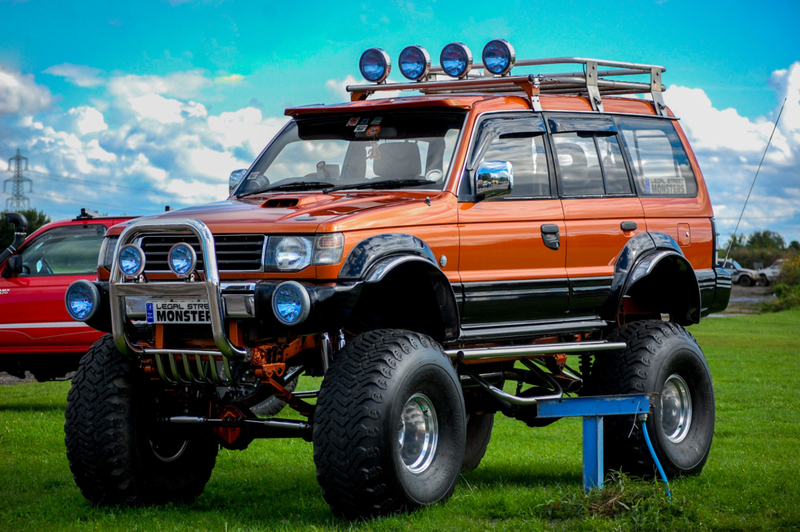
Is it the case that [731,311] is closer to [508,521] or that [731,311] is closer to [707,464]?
[707,464]

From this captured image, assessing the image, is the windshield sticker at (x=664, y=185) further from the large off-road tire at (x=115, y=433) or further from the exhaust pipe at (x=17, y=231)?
the exhaust pipe at (x=17, y=231)

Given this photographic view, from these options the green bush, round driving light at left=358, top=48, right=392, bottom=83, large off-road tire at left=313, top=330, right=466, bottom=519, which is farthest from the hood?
the green bush

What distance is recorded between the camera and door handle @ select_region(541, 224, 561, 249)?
23.1 ft

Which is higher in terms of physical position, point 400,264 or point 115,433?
point 400,264

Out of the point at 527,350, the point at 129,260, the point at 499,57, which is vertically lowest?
the point at 527,350

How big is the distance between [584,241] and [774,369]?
11926 mm

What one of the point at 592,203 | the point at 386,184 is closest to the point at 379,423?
the point at 386,184

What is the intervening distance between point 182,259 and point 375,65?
124 inches

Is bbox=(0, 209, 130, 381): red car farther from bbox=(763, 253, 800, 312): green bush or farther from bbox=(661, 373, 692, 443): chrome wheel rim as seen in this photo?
bbox=(763, 253, 800, 312): green bush

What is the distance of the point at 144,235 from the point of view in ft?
19.8

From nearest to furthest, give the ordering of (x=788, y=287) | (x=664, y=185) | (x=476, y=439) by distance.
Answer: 1. (x=664, y=185)
2. (x=476, y=439)
3. (x=788, y=287)

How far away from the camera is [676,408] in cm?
808

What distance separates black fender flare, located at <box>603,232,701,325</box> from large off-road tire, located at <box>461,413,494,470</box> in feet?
5.00

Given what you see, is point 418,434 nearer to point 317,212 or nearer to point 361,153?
point 317,212
